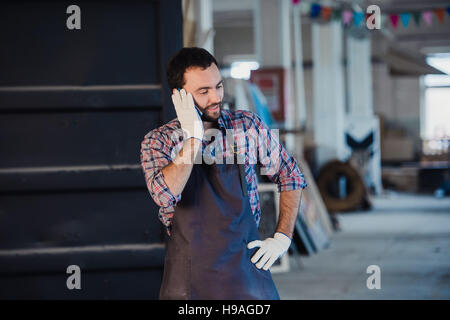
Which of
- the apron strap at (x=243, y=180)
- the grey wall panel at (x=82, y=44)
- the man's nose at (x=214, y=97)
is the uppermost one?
the grey wall panel at (x=82, y=44)

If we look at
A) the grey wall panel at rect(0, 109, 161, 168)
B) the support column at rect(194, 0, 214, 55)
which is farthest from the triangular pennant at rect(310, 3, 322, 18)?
the grey wall panel at rect(0, 109, 161, 168)

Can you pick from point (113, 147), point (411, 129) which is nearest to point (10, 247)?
point (113, 147)

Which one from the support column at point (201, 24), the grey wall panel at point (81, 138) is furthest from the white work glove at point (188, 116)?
the support column at point (201, 24)

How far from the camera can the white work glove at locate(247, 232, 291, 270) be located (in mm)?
1830

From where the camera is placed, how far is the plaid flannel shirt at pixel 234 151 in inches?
73.2

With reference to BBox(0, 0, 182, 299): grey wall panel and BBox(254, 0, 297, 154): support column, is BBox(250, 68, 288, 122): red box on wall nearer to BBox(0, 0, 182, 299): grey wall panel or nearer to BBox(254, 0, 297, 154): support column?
BBox(254, 0, 297, 154): support column

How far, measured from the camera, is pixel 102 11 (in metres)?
2.68

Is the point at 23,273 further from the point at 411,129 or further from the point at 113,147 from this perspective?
the point at 411,129

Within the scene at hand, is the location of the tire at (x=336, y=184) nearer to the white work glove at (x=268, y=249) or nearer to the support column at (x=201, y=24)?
the support column at (x=201, y=24)

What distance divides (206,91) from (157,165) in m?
0.27

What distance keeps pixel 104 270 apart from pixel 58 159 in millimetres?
521

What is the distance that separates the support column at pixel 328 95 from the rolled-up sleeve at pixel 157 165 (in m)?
8.87

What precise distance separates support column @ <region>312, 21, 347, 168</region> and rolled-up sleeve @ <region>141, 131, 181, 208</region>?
29.1 feet
